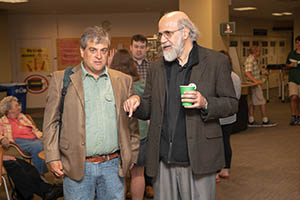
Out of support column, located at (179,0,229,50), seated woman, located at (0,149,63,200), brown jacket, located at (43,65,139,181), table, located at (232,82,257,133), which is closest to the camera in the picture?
brown jacket, located at (43,65,139,181)

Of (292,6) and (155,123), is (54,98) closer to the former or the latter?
(155,123)

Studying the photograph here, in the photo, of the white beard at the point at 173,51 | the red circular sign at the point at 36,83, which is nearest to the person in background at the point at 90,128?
the white beard at the point at 173,51

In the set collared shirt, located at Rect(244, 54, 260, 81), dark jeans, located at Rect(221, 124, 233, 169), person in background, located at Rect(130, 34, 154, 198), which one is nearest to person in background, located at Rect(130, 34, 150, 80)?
person in background, located at Rect(130, 34, 154, 198)

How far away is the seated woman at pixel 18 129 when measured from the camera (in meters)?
4.91

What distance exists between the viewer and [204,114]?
236 centimetres

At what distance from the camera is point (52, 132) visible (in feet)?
8.44

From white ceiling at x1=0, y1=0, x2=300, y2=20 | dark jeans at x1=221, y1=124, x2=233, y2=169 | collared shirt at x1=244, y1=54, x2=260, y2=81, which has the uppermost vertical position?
white ceiling at x1=0, y1=0, x2=300, y2=20

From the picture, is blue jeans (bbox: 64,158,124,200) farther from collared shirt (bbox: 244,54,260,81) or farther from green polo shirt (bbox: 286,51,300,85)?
green polo shirt (bbox: 286,51,300,85)

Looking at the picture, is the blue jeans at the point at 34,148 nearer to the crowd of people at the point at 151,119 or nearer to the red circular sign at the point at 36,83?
the crowd of people at the point at 151,119

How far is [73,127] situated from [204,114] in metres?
0.77

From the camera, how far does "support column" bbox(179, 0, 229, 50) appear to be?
8164 mm

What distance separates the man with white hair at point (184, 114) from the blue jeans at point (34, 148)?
2.39 m

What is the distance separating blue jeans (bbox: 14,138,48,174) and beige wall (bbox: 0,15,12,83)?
28.5ft

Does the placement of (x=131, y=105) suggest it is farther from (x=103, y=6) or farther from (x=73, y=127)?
(x=103, y=6)
